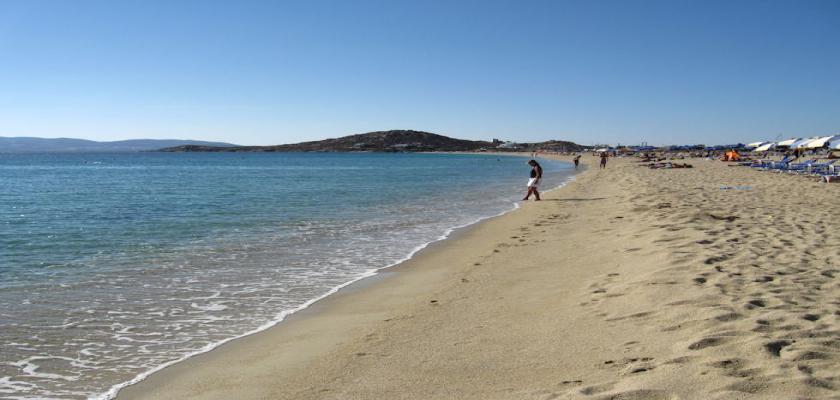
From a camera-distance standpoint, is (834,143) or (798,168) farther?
(834,143)

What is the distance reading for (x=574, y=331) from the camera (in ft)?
17.6

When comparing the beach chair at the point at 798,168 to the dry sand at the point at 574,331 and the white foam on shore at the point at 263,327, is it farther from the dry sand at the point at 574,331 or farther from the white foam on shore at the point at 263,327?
the white foam on shore at the point at 263,327

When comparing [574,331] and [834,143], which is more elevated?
[834,143]

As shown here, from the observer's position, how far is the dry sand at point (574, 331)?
4.09m

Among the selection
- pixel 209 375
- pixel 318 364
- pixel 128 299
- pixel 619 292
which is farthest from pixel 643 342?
pixel 128 299

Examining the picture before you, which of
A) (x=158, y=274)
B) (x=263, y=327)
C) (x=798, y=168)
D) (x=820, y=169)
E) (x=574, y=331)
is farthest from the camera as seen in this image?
(x=798, y=168)

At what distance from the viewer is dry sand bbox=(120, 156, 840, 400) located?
4090 millimetres

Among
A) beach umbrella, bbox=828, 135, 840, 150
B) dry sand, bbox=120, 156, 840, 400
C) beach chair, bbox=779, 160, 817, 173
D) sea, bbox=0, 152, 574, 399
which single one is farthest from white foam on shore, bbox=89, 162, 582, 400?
beach umbrella, bbox=828, 135, 840, 150

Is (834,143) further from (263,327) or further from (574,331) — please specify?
(263,327)

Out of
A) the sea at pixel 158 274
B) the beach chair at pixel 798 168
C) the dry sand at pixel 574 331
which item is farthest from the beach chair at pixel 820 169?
the dry sand at pixel 574 331

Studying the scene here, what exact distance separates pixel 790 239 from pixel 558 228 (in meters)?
4.95

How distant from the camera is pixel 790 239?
364 inches

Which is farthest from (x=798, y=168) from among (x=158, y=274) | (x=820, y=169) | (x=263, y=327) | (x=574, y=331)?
(x=263, y=327)

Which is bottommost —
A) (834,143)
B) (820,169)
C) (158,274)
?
(158,274)
